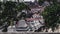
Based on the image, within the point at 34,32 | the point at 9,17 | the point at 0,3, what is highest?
the point at 0,3

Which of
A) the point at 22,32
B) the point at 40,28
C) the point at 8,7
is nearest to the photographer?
the point at 22,32

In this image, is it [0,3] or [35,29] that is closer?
[35,29]

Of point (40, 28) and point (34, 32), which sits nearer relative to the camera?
point (34, 32)

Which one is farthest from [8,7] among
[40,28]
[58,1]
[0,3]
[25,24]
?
[58,1]

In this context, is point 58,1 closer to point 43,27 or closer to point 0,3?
point 43,27

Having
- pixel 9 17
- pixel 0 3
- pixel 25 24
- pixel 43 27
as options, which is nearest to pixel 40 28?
pixel 43 27

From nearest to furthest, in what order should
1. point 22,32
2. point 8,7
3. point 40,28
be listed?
point 22,32
point 40,28
point 8,7

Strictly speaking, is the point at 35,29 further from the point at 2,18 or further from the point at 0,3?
the point at 0,3

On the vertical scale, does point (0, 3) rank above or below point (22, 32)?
above

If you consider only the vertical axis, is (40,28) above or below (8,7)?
below
